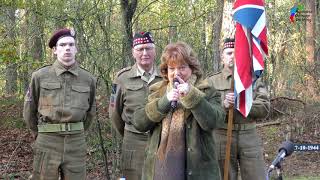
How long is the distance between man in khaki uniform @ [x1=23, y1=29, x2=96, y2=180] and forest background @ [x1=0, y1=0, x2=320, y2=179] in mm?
1641

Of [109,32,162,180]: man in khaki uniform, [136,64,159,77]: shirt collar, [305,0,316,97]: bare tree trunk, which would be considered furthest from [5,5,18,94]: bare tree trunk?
[305,0,316,97]: bare tree trunk

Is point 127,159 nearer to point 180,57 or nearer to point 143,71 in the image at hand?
point 143,71

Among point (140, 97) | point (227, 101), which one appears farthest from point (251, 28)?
point (140, 97)

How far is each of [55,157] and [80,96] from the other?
26.9 inches

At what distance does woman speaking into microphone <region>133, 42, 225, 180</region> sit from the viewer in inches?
138

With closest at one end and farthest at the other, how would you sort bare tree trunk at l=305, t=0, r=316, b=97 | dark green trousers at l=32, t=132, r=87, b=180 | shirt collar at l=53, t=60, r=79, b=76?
dark green trousers at l=32, t=132, r=87, b=180 → shirt collar at l=53, t=60, r=79, b=76 → bare tree trunk at l=305, t=0, r=316, b=97

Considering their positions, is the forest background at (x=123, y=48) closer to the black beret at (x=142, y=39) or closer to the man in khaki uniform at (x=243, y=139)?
the black beret at (x=142, y=39)

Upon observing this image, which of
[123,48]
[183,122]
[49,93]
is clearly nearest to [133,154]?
[49,93]

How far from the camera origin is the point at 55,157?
484 centimetres

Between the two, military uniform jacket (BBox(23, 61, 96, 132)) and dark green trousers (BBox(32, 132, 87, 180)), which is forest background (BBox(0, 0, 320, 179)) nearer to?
military uniform jacket (BBox(23, 61, 96, 132))

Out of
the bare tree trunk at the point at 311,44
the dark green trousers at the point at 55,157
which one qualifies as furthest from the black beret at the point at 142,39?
the bare tree trunk at the point at 311,44

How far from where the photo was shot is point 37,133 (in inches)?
201

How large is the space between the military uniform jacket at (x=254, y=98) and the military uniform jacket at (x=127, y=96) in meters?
0.69

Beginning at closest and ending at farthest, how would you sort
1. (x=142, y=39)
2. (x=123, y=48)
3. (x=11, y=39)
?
(x=142, y=39)
(x=123, y=48)
(x=11, y=39)
